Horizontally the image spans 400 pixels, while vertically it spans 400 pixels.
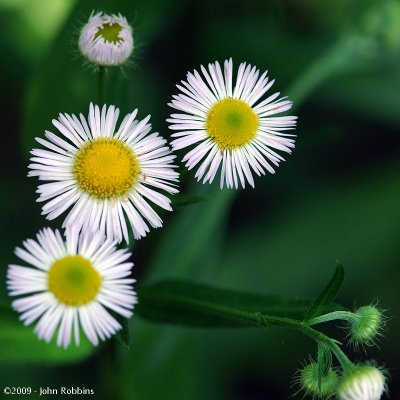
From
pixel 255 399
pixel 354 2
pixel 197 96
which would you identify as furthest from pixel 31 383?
pixel 354 2

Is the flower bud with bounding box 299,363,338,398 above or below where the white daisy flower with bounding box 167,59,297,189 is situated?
below

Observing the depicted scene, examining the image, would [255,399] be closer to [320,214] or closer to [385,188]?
[320,214]

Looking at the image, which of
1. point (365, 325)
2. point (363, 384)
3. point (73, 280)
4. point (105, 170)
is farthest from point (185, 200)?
point (363, 384)

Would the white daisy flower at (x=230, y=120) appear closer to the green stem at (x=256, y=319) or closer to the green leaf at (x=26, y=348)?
the green stem at (x=256, y=319)

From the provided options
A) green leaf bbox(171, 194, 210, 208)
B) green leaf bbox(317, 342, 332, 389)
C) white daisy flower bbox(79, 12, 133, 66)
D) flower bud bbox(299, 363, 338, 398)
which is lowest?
flower bud bbox(299, 363, 338, 398)

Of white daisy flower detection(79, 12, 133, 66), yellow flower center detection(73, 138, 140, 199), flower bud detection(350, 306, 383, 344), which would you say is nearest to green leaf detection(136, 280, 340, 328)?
flower bud detection(350, 306, 383, 344)

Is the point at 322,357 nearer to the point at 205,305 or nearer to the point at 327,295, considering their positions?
the point at 327,295

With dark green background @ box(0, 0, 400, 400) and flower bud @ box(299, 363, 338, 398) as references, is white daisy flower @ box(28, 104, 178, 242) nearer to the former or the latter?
flower bud @ box(299, 363, 338, 398)

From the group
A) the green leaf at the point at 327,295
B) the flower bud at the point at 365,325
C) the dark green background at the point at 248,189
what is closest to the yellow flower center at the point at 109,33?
the dark green background at the point at 248,189
